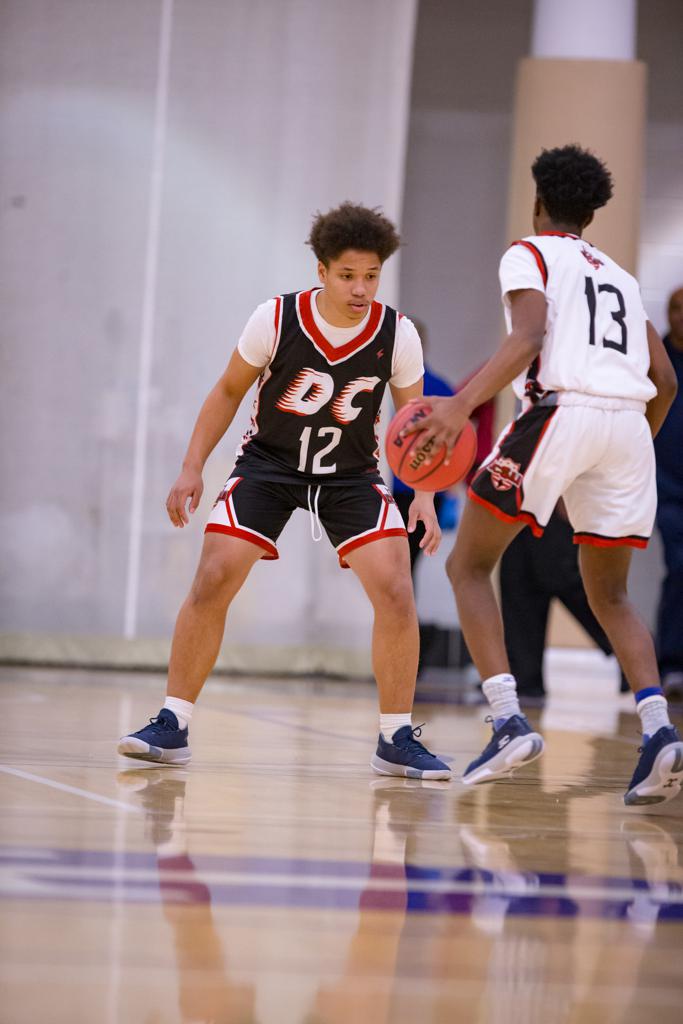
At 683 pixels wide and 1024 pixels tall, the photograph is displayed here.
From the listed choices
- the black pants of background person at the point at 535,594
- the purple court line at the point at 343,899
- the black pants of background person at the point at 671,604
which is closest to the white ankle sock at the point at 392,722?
the purple court line at the point at 343,899

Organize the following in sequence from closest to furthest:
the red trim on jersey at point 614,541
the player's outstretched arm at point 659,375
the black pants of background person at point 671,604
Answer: the red trim on jersey at point 614,541
the player's outstretched arm at point 659,375
the black pants of background person at point 671,604

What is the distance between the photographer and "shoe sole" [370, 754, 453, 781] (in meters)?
3.76

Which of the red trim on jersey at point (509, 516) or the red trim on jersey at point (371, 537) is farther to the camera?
the red trim on jersey at point (371, 537)

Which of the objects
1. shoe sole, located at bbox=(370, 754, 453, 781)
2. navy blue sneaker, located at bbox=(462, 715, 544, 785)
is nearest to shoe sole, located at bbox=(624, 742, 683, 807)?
navy blue sneaker, located at bbox=(462, 715, 544, 785)

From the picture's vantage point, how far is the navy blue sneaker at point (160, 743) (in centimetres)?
371

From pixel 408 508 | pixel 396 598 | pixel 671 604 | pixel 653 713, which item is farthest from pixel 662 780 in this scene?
pixel 671 604

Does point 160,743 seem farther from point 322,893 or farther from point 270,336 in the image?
point 322,893

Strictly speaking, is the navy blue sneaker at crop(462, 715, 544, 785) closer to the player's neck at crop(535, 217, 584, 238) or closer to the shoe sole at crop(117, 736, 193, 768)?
the shoe sole at crop(117, 736, 193, 768)

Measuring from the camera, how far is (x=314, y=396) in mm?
3840

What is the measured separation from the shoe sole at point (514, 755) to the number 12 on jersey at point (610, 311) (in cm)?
92

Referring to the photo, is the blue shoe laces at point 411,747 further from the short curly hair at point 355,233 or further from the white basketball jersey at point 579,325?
the short curly hair at point 355,233

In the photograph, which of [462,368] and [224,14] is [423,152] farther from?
[224,14]

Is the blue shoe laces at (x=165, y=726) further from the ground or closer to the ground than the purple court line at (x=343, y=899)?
closer to the ground

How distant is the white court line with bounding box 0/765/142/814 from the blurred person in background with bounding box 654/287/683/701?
4437mm
